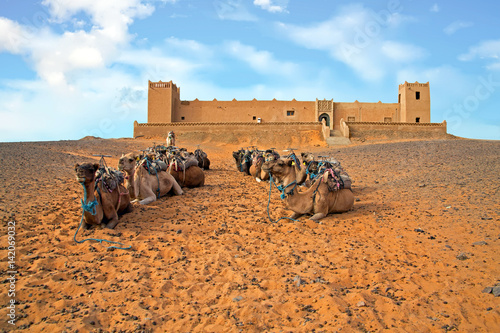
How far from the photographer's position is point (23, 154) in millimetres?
17109

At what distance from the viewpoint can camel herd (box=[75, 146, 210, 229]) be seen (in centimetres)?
758

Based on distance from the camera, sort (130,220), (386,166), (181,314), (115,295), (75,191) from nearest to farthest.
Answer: (181,314), (115,295), (130,220), (75,191), (386,166)

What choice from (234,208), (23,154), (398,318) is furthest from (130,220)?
(23,154)

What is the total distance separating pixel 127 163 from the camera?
10078mm

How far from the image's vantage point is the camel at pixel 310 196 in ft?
29.0

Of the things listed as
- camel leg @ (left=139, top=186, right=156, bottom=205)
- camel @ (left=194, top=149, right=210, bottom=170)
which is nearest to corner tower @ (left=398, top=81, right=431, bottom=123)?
camel @ (left=194, top=149, right=210, bottom=170)

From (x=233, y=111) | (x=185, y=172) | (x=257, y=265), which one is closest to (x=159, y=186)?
(x=185, y=172)

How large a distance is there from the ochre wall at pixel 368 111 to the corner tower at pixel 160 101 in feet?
67.1

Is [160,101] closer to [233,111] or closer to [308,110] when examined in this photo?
[233,111]

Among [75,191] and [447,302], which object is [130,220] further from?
[447,302]

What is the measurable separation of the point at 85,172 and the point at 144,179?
10.6 feet

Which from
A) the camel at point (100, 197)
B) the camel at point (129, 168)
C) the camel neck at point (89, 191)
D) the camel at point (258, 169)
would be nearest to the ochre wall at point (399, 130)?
the camel at point (258, 169)

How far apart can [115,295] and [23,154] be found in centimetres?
1515

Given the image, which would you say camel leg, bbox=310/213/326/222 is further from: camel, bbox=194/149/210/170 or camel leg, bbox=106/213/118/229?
camel, bbox=194/149/210/170
